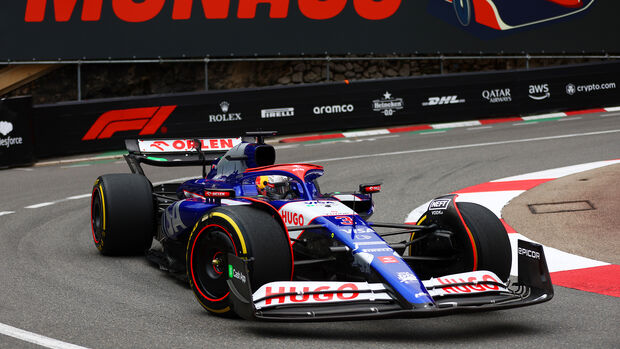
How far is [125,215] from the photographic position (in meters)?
9.02

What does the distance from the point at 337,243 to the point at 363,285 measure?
0.69 metres

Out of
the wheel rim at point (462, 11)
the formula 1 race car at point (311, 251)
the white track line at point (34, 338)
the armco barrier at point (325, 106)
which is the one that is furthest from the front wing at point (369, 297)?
the wheel rim at point (462, 11)

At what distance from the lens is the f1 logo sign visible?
57.1ft

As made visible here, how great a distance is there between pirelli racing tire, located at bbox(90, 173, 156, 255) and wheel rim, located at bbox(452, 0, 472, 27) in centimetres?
1497

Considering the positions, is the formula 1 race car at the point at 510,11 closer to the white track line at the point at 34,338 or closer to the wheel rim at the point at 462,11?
the wheel rim at the point at 462,11

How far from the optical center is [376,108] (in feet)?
64.4

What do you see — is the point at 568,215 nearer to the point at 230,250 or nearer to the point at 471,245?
the point at 471,245

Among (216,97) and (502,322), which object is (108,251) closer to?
(502,322)

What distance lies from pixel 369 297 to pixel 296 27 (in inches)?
620

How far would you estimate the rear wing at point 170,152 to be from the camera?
401 inches

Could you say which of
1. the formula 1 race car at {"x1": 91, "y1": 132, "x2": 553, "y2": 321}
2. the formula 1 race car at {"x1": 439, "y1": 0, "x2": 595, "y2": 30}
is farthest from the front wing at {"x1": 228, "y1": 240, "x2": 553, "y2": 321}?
the formula 1 race car at {"x1": 439, "y1": 0, "x2": 595, "y2": 30}

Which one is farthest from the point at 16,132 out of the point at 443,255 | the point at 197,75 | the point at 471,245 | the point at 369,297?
the point at 369,297

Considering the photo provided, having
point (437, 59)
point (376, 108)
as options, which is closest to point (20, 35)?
point (376, 108)

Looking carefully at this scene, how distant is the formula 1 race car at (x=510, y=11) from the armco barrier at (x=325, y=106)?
8.88 feet
